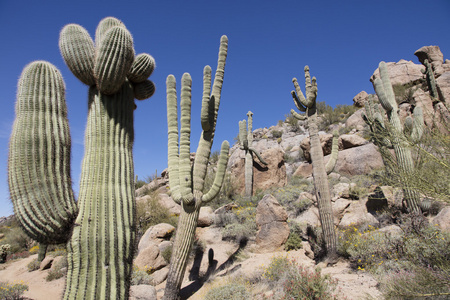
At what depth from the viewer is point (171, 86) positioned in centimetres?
582

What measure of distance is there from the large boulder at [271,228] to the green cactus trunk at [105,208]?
217 inches

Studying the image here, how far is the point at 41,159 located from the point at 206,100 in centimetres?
394

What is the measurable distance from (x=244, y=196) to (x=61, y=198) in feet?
38.6

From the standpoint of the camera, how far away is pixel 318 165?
6.93 metres

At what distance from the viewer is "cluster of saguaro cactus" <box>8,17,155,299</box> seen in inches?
105

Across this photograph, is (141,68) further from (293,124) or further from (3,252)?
(293,124)

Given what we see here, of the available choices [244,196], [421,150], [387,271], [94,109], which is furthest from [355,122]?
[94,109]

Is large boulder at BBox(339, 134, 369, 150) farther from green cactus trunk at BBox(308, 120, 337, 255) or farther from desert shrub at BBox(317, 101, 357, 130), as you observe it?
green cactus trunk at BBox(308, 120, 337, 255)

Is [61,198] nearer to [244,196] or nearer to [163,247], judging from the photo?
[163,247]

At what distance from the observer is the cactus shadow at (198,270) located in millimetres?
6182

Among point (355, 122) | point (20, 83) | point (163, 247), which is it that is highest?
point (355, 122)

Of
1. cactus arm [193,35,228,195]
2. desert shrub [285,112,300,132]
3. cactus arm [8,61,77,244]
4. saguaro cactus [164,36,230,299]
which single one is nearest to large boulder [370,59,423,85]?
desert shrub [285,112,300,132]

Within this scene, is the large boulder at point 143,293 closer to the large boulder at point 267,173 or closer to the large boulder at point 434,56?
the large boulder at point 267,173

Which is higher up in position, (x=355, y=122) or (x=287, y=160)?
(x=355, y=122)
